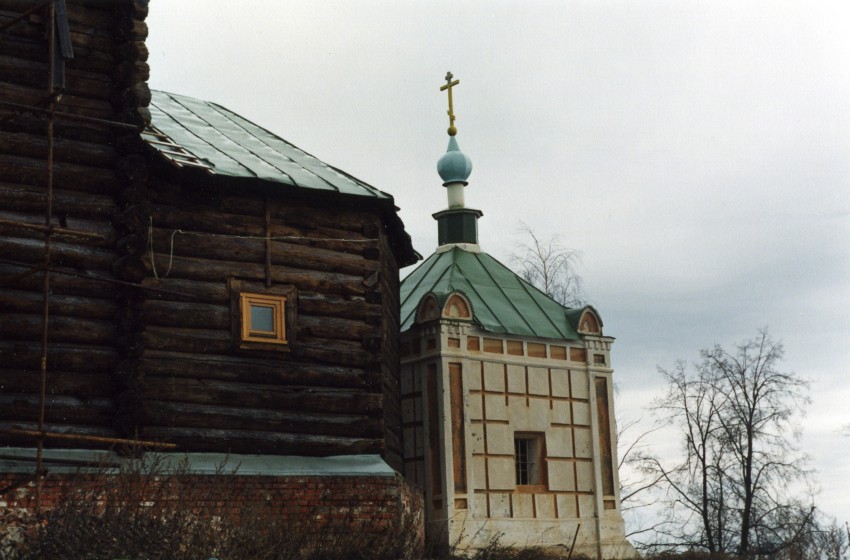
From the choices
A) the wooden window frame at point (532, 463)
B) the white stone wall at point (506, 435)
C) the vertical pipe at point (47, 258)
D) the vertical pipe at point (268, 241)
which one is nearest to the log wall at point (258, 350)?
the vertical pipe at point (268, 241)

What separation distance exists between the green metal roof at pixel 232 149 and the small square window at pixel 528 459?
7162mm

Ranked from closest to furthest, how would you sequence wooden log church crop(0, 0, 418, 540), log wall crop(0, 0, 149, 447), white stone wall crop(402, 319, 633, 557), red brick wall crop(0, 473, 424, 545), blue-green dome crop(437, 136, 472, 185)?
red brick wall crop(0, 473, 424, 545)
log wall crop(0, 0, 149, 447)
wooden log church crop(0, 0, 418, 540)
white stone wall crop(402, 319, 633, 557)
blue-green dome crop(437, 136, 472, 185)

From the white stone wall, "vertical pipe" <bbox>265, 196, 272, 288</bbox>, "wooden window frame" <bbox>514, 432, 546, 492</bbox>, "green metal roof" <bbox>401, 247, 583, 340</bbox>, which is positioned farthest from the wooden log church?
"wooden window frame" <bbox>514, 432, 546, 492</bbox>

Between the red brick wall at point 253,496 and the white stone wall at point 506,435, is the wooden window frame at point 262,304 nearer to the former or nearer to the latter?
the red brick wall at point 253,496

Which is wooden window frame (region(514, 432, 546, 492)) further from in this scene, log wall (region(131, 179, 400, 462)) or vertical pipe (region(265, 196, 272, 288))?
vertical pipe (region(265, 196, 272, 288))

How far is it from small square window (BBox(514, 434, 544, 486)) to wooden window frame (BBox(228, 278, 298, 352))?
7.63m

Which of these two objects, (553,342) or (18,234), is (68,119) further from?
(553,342)

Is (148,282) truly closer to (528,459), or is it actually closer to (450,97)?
(528,459)

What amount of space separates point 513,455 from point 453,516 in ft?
6.01

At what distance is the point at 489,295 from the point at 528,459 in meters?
3.45

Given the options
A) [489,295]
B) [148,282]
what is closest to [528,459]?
[489,295]

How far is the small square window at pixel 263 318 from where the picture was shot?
1695 centimetres

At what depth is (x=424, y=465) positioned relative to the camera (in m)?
22.4

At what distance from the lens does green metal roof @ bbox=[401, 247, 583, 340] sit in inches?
944
